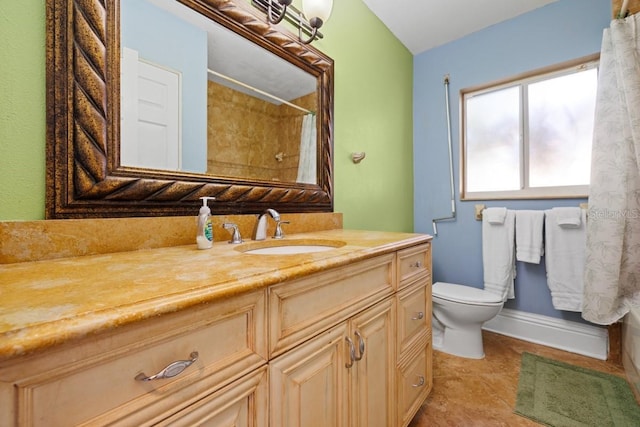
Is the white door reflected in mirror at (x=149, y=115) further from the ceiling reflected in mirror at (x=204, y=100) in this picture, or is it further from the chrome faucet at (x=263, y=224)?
the chrome faucet at (x=263, y=224)

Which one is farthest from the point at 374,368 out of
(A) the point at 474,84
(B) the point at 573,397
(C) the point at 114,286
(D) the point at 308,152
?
(A) the point at 474,84

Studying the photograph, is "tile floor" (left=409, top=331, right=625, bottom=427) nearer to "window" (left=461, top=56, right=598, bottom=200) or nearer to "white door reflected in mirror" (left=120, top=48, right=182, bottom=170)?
"window" (left=461, top=56, right=598, bottom=200)

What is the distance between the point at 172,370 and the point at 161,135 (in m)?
0.76

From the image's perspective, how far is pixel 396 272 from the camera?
40.3 inches

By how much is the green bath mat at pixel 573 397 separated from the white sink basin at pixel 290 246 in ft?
4.06

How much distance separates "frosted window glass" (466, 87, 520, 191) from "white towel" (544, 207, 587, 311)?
0.40 m

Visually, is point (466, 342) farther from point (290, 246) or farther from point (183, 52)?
point (183, 52)

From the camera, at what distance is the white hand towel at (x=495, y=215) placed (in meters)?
1.98

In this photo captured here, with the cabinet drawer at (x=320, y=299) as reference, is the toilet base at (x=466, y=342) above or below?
below

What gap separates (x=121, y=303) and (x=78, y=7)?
85 cm

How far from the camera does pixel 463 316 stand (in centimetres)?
171

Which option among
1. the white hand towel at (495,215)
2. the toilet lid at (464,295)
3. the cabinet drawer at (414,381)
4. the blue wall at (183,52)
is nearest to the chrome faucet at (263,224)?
the blue wall at (183,52)

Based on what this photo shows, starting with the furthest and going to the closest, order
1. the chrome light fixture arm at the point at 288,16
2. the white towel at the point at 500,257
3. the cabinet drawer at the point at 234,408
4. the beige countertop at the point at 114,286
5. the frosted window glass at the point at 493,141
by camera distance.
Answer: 1. the frosted window glass at the point at 493,141
2. the white towel at the point at 500,257
3. the chrome light fixture arm at the point at 288,16
4. the cabinet drawer at the point at 234,408
5. the beige countertop at the point at 114,286

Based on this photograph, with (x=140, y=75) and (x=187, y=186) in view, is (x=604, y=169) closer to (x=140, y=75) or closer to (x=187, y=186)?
(x=187, y=186)
